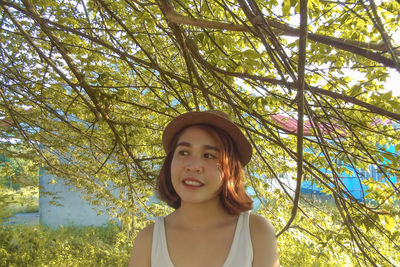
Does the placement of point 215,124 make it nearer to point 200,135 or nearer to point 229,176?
point 200,135

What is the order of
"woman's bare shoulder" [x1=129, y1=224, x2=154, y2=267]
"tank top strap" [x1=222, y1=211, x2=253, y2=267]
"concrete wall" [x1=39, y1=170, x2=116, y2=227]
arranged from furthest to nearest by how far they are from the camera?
"concrete wall" [x1=39, y1=170, x2=116, y2=227] < "woman's bare shoulder" [x1=129, y1=224, x2=154, y2=267] < "tank top strap" [x1=222, y1=211, x2=253, y2=267]

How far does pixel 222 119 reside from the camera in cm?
159

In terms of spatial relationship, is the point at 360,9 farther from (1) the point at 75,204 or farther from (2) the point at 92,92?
(1) the point at 75,204

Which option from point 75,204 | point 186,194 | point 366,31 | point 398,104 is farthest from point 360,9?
point 75,204

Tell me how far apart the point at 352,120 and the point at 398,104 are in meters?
0.45

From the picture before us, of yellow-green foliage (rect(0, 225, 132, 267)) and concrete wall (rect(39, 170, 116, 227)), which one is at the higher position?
concrete wall (rect(39, 170, 116, 227))

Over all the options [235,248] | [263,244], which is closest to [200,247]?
[235,248]

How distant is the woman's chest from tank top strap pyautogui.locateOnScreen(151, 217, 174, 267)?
0.07ft

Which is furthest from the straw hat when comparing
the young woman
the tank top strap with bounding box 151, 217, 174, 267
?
the tank top strap with bounding box 151, 217, 174, 267

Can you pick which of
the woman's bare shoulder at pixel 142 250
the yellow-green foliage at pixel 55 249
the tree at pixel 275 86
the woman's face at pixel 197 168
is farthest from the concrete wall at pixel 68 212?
the woman's face at pixel 197 168

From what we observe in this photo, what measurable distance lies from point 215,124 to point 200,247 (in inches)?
19.9

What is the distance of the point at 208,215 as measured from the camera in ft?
5.18

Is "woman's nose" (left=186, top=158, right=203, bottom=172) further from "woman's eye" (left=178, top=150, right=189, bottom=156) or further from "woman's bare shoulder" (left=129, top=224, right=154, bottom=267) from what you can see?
"woman's bare shoulder" (left=129, top=224, right=154, bottom=267)

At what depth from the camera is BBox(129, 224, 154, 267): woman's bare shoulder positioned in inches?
59.2
